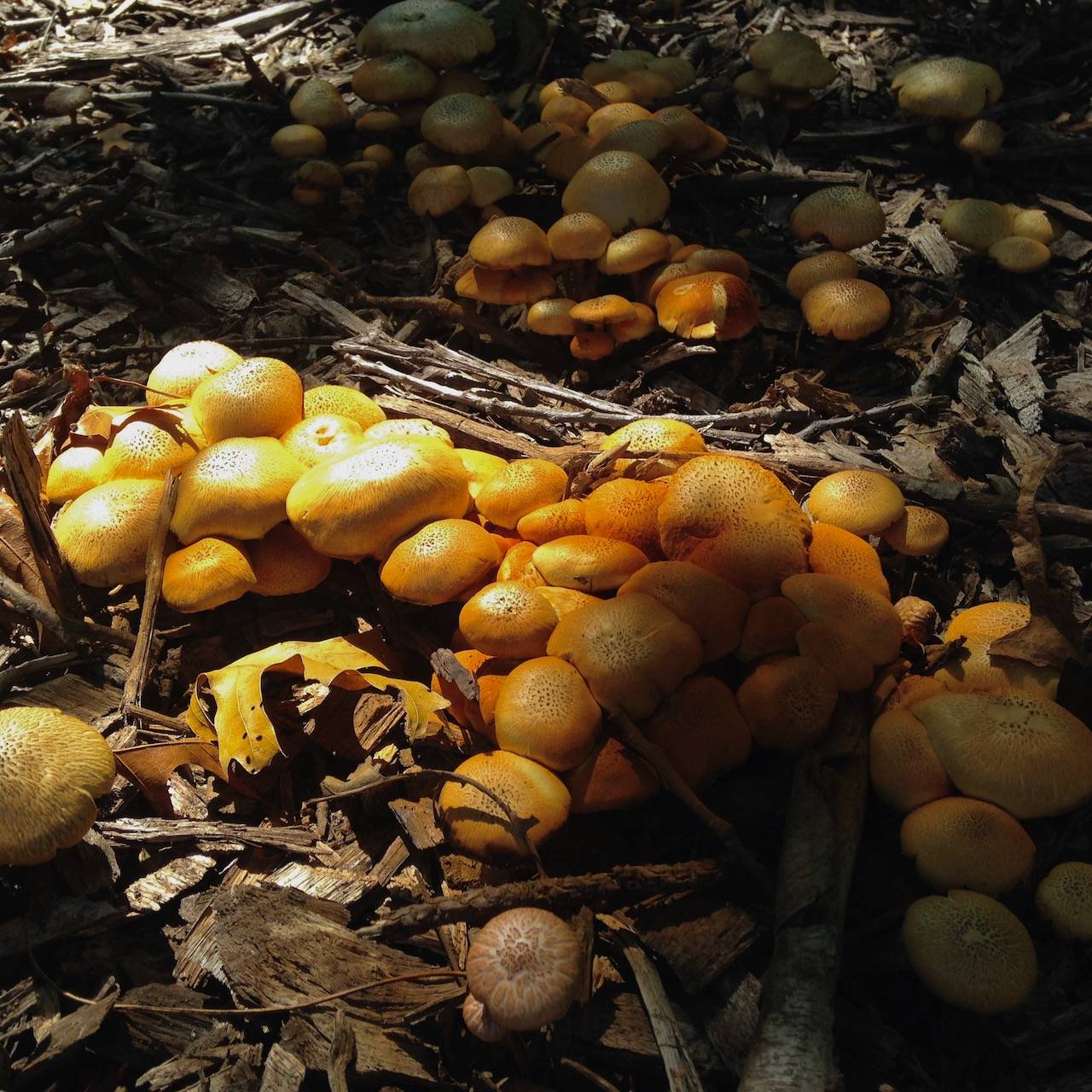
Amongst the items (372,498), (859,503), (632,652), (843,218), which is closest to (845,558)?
(859,503)

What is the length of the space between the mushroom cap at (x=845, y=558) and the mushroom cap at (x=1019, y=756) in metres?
0.51

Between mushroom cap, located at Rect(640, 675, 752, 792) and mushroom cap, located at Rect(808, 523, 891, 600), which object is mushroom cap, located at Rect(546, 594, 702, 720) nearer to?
mushroom cap, located at Rect(640, 675, 752, 792)

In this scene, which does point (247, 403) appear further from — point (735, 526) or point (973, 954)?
point (973, 954)

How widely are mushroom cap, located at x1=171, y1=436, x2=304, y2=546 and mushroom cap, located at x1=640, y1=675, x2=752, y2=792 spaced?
4.73 feet

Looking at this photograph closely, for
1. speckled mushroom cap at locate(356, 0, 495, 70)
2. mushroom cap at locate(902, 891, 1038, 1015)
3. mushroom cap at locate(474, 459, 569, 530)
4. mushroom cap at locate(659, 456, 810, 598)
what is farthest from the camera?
speckled mushroom cap at locate(356, 0, 495, 70)

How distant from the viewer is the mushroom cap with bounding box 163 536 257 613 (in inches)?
113

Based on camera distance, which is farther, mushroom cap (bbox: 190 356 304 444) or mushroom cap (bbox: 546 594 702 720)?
mushroom cap (bbox: 190 356 304 444)

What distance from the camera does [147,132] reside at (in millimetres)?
5711

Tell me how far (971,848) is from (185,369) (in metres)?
3.27

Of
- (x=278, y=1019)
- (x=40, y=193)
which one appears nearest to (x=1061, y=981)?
(x=278, y=1019)

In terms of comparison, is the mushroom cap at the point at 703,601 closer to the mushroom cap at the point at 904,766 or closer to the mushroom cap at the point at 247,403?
the mushroom cap at the point at 904,766

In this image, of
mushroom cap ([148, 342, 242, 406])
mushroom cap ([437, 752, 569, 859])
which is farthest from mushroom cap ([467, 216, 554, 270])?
mushroom cap ([437, 752, 569, 859])

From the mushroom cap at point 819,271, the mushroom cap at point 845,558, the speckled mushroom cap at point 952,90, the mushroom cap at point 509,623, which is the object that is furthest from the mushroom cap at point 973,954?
the speckled mushroom cap at point 952,90

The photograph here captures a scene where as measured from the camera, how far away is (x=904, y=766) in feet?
8.22
